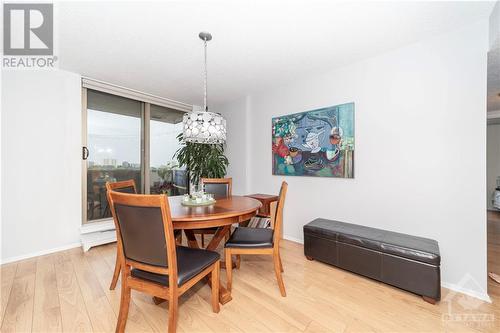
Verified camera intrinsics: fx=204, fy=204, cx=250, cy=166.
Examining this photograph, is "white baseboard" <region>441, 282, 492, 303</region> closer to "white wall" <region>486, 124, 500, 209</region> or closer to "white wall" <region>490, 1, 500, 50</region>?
"white wall" <region>490, 1, 500, 50</region>

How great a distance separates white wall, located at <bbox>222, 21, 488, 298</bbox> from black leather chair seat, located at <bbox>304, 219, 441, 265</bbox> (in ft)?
0.70

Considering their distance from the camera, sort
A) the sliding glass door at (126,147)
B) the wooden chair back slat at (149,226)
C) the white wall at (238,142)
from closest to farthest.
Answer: the wooden chair back slat at (149,226), the sliding glass door at (126,147), the white wall at (238,142)

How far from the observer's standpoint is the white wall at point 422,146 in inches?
72.6

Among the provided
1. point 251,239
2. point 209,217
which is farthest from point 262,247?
point 209,217

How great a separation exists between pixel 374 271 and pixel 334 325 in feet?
2.56

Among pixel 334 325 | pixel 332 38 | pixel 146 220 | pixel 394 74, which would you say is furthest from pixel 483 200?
pixel 146 220

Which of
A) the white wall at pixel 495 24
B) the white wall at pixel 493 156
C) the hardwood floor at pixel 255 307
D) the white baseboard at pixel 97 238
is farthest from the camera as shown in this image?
the white wall at pixel 493 156

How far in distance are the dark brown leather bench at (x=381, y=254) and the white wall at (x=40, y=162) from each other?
3.32 metres

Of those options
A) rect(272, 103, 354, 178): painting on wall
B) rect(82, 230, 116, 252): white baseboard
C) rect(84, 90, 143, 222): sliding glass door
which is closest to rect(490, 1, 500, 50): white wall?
rect(272, 103, 354, 178): painting on wall
